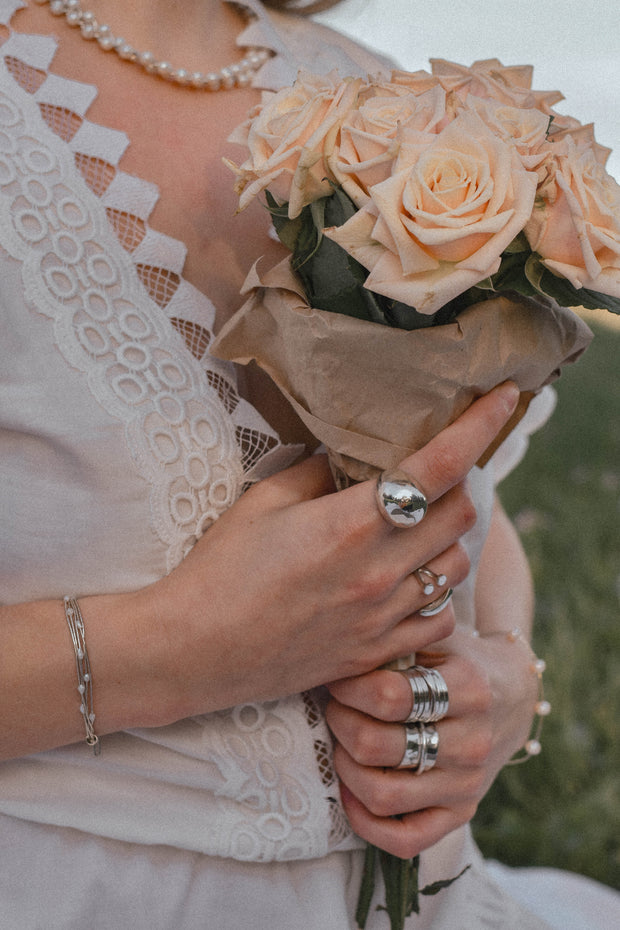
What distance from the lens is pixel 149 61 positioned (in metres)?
1.34

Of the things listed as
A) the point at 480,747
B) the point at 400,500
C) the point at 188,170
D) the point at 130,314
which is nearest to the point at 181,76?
the point at 188,170

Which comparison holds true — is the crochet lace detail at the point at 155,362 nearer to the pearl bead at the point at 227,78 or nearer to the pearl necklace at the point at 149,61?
the pearl necklace at the point at 149,61

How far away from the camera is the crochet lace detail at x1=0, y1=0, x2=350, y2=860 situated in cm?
112

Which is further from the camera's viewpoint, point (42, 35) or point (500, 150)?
point (42, 35)

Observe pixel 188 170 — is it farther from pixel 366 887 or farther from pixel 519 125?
pixel 366 887

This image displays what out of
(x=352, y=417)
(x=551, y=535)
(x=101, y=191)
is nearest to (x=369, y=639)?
(x=352, y=417)

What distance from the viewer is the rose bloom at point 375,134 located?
2.92 feet

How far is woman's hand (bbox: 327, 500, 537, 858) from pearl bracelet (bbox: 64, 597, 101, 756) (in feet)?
1.12

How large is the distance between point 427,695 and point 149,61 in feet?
3.47

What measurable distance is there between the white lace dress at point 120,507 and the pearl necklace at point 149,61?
0.31ft

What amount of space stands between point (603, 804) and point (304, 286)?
201 cm

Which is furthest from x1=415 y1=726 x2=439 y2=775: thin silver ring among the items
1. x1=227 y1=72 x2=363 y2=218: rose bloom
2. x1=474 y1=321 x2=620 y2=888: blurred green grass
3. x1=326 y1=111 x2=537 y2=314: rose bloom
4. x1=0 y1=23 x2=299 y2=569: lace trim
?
x1=474 y1=321 x2=620 y2=888: blurred green grass

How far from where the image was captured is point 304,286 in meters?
1.06

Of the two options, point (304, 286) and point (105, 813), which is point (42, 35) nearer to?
point (304, 286)
